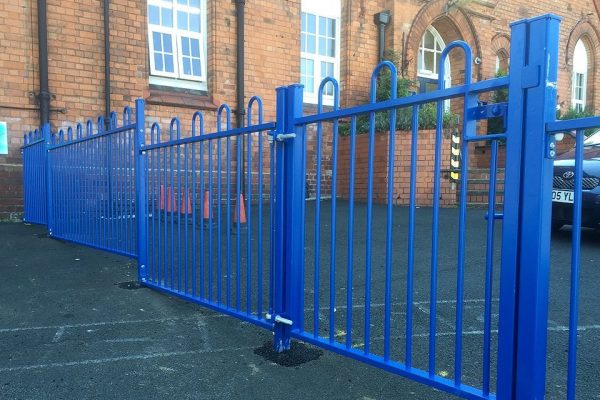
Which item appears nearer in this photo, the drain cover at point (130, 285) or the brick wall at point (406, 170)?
the drain cover at point (130, 285)

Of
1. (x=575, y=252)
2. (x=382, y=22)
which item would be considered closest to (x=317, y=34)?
(x=382, y=22)

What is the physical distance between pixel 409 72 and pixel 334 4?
8.43 feet

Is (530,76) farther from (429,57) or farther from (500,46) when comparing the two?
(500,46)

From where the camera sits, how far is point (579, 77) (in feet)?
57.1

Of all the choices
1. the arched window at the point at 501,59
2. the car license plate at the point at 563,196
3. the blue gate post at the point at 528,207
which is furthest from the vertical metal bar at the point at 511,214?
the arched window at the point at 501,59

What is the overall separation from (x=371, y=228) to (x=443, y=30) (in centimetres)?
1257

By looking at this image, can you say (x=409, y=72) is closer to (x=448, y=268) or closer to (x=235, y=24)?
(x=235, y=24)

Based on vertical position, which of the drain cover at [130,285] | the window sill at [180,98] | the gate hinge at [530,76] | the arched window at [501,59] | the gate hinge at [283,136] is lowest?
the drain cover at [130,285]

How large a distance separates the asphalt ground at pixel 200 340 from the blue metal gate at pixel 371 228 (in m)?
0.05

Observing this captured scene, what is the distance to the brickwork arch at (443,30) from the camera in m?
12.2

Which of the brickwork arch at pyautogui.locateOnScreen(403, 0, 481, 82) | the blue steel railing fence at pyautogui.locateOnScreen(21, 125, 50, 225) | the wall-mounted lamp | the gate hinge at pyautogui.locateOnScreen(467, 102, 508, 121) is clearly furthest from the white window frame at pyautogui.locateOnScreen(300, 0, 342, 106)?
the gate hinge at pyautogui.locateOnScreen(467, 102, 508, 121)

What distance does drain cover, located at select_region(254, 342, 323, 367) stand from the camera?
2.70 m

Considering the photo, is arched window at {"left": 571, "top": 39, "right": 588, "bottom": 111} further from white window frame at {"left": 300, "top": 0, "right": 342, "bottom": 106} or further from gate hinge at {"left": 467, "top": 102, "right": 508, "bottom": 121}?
gate hinge at {"left": 467, "top": 102, "right": 508, "bottom": 121}

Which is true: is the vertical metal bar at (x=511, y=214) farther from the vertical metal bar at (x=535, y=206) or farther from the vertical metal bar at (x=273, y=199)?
the vertical metal bar at (x=273, y=199)
